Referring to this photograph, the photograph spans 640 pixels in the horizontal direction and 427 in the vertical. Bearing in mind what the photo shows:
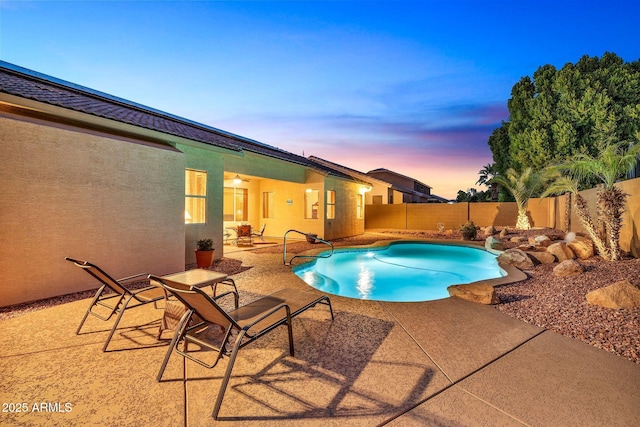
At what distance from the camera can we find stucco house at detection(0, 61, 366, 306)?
473cm

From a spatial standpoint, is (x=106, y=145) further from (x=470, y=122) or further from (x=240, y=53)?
(x=470, y=122)

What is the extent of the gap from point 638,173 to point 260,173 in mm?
12139

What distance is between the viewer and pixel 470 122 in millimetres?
25672

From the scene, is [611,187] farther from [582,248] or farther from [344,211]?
[344,211]

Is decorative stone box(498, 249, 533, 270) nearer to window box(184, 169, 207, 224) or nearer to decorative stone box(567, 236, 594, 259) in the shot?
decorative stone box(567, 236, 594, 259)

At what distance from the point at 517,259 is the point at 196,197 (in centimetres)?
956

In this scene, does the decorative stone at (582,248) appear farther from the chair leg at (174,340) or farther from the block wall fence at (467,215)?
the chair leg at (174,340)

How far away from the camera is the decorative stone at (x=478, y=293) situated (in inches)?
191

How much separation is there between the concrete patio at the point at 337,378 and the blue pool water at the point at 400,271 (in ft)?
13.0

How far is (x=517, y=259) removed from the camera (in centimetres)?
794

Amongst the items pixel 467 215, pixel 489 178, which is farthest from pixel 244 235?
pixel 489 178

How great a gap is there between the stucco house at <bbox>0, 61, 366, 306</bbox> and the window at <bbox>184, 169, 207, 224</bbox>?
31 millimetres

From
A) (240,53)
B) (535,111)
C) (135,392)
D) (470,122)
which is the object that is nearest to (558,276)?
(135,392)

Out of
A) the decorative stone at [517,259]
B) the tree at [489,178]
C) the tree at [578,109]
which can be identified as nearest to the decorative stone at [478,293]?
the decorative stone at [517,259]
